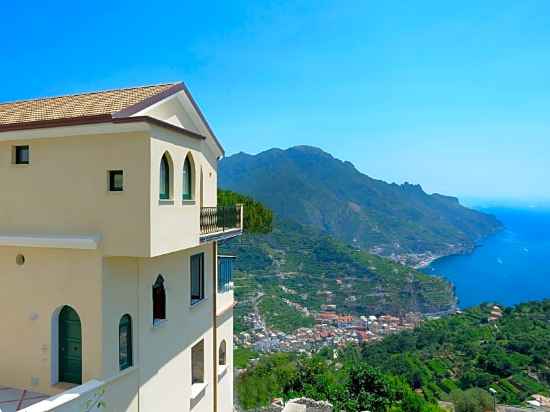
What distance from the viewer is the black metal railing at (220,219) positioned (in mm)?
10023

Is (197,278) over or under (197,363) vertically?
over

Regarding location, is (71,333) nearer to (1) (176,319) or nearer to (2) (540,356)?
(1) (176,319)

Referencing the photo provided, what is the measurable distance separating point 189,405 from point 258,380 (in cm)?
1862

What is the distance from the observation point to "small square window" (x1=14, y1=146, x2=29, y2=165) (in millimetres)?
7965

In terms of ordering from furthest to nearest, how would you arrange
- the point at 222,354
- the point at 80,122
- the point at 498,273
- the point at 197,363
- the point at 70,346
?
the point at 498,273
the point at 222,354
the point at 197,363
the point at 70,346
the point at 80,122

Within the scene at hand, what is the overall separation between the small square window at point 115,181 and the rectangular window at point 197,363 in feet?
19.2

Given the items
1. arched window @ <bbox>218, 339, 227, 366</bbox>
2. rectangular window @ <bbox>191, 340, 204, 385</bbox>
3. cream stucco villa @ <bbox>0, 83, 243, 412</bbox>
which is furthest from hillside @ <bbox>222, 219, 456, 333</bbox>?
cream stucco villa @ <bbox>0, 83, 243, 412</bbox>

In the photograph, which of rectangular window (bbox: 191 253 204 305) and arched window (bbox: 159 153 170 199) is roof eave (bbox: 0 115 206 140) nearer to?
arched window (bbox: 159 153 170 199)

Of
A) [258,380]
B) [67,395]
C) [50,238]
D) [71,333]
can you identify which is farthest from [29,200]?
[258,380]

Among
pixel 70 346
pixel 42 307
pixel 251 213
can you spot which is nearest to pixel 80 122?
pixel 42 307

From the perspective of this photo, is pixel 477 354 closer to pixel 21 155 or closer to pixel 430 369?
pixel 430 369

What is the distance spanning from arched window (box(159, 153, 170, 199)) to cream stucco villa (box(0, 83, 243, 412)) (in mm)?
44

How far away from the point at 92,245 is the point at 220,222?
4.24m

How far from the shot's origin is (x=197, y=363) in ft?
37.6
